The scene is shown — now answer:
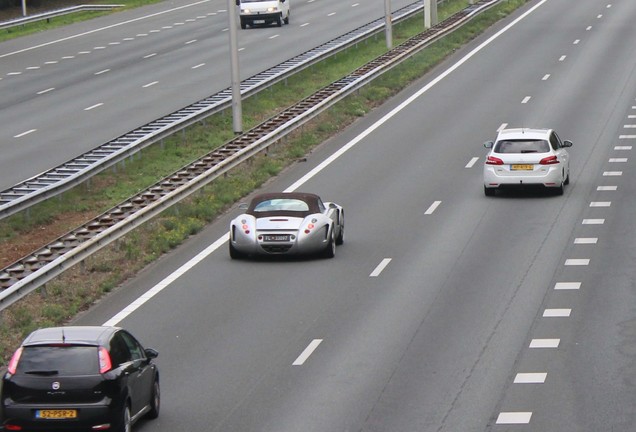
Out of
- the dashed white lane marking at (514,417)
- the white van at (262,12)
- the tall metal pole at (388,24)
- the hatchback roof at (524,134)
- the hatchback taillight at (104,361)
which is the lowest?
the white van at (262,12)

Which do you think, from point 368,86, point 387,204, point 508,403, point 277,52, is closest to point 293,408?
point 508,403

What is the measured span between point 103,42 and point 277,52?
12262 mm

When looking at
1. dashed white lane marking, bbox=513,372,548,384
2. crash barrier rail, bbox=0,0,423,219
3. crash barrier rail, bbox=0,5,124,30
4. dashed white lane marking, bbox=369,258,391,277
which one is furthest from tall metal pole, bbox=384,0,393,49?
dashed white lane marking, bbox=513,372,548,384

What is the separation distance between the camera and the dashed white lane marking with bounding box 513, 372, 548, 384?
2014 cm

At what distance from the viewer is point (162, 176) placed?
134 ft

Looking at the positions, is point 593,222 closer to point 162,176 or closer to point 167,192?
point 167,192

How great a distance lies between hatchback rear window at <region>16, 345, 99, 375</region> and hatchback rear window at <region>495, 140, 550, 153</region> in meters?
21.6

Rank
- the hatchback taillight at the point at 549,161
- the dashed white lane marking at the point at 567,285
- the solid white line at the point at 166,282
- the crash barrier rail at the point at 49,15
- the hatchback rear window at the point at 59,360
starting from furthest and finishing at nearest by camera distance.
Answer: the crash barrier rail at the point at 49,15, the hatchback taillight at the point at 549,161, the dashed white lane marking at the point at 567,285, the solid white line at the point at 166,282, the hatchback rear window at the point at 59,360

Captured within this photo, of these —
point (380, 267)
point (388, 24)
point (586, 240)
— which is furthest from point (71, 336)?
point (388, 24)

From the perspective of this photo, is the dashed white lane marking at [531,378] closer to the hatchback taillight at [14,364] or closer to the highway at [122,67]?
the hatchback taillight at [14,364]

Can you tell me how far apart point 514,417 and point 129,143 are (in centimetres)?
2497

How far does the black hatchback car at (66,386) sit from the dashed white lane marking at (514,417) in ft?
14.9

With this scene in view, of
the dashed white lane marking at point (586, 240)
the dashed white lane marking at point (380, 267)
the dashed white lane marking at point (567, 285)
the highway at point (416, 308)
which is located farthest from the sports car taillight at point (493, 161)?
the dashed white lane marking at point (567, 285)

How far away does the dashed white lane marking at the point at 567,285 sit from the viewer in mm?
26208
